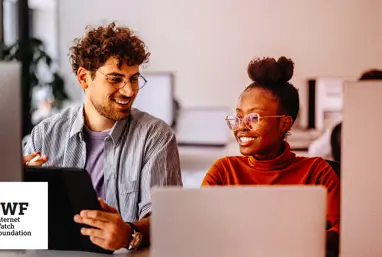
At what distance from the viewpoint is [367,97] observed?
4.13ft

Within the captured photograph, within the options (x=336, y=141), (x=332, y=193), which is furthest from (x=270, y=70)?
(x=332, y=193)

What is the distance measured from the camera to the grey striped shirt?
1.39 meters

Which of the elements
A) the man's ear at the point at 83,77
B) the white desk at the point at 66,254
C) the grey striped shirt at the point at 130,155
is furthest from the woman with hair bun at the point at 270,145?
the man's ear at the point at 83,77

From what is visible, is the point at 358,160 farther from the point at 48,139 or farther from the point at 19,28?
the point at 19,28

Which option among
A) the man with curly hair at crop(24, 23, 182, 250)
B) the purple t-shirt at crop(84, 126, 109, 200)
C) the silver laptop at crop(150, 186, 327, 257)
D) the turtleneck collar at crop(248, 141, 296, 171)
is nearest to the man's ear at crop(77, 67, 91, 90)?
the man with curly hair at crop(24, 23, 182, 250)

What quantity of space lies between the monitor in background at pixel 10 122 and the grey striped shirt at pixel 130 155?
0.06 metres

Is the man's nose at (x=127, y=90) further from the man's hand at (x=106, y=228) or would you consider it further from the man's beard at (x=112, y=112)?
the man's hand at (x=106, y=228)

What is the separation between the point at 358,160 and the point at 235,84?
35 centimetres

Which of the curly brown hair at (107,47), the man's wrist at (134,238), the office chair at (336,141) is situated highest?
the curly brown hair at (107,47)

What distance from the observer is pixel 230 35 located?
137cm

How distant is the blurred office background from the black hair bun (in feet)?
0.05

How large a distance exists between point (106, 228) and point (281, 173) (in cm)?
46

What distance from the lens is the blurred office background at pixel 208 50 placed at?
134 cm

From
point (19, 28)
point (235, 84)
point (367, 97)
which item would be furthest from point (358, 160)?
point (19, 28)
